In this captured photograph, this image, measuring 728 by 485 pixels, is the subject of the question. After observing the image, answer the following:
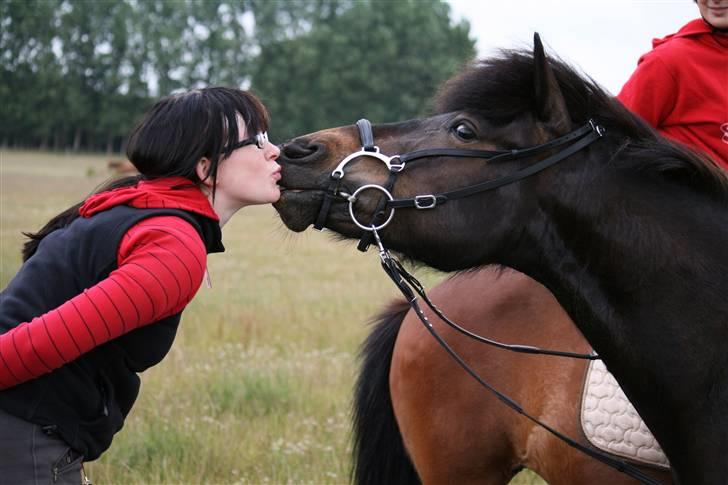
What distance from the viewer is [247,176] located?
2.44 meters

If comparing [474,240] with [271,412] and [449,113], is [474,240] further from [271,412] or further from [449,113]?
[271,412]

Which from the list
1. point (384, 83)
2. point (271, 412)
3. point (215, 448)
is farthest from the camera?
point (384, 83)

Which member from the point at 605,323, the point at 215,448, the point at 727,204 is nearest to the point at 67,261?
the point at 605,323

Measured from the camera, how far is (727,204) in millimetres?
2496

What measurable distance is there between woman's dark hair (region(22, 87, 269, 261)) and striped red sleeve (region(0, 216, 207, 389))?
0.29m

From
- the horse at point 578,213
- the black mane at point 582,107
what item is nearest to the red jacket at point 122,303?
the horse at point 578,213

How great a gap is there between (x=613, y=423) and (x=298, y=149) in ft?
4.78

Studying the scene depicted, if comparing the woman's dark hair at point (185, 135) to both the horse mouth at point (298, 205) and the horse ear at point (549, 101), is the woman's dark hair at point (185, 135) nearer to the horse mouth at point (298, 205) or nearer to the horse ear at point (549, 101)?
the horse mouth at point (298, 205)

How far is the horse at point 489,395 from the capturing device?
3.10 metres

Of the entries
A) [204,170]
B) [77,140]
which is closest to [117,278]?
[204,170]

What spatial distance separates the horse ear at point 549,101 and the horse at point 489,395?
0.81 meters

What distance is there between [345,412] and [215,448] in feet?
3.70

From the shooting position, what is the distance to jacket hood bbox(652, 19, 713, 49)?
114 inches

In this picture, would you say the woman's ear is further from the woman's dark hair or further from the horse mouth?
the horse mouth
